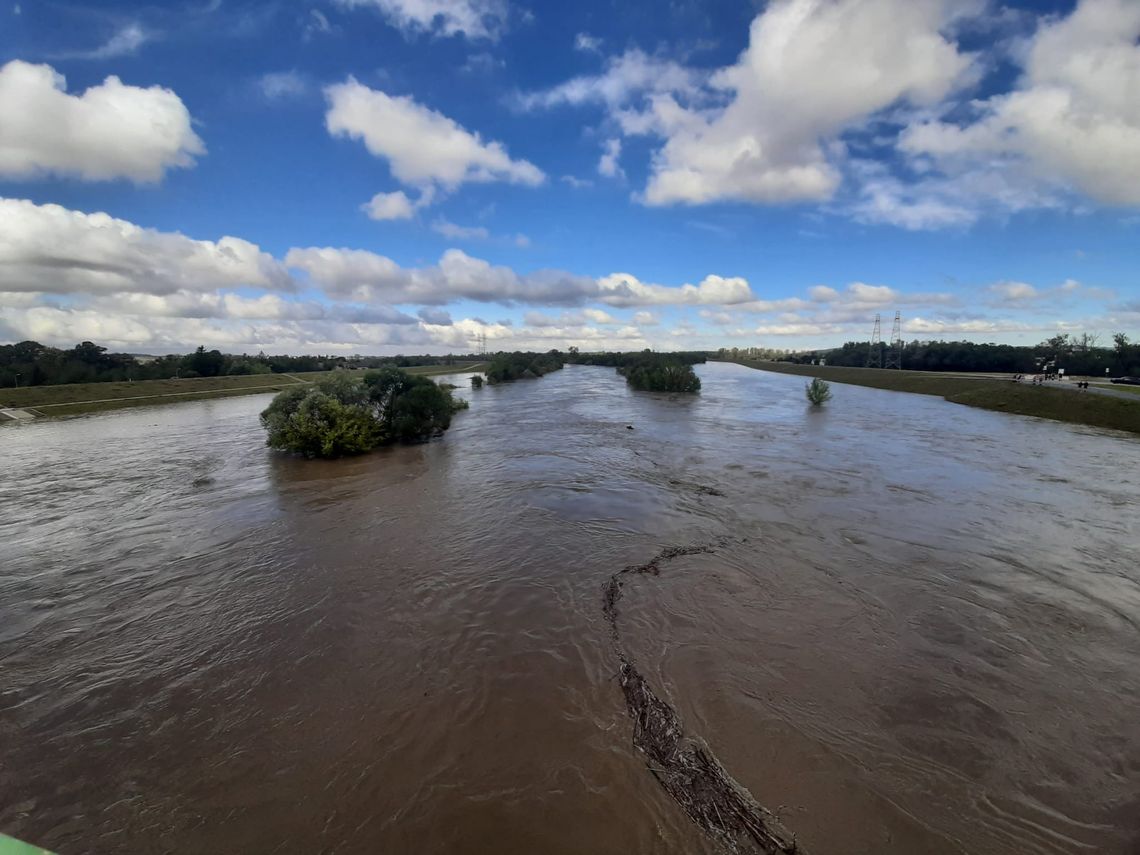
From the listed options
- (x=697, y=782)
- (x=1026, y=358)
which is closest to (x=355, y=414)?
(x=697, y=782)

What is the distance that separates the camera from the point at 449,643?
7773mm

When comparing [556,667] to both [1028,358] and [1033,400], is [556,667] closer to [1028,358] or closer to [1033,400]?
[1033,400]

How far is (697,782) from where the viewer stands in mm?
5156

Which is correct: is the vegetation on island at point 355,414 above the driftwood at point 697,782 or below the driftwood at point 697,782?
above

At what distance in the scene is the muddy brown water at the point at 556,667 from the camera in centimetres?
486

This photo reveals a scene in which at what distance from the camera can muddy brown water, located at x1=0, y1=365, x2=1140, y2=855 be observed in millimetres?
4859

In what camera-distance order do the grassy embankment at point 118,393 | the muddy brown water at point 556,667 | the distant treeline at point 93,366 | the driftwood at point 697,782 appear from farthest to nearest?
the distant treeline at point 93,366, the grassy embankment at point 118,393, the muddy brown water at point 556,667, the driftwood at point 697,782

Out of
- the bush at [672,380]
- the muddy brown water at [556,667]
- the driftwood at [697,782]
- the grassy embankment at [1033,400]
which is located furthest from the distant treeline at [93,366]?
the grassy embankment at [1033,400]

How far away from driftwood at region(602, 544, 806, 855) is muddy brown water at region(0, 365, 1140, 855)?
0.50 feet

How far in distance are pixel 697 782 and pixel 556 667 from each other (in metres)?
2.55

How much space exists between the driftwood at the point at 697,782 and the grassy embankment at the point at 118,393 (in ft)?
93.5

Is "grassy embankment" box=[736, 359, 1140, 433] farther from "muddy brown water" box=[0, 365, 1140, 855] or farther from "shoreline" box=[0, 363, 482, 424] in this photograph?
"shoreline" box=[0, 363, 482, 424]

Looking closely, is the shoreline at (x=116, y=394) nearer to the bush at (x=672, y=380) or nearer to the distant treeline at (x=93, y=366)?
the distant treeline at (x=93, y=366)

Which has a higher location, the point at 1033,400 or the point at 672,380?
the point at 672,380
